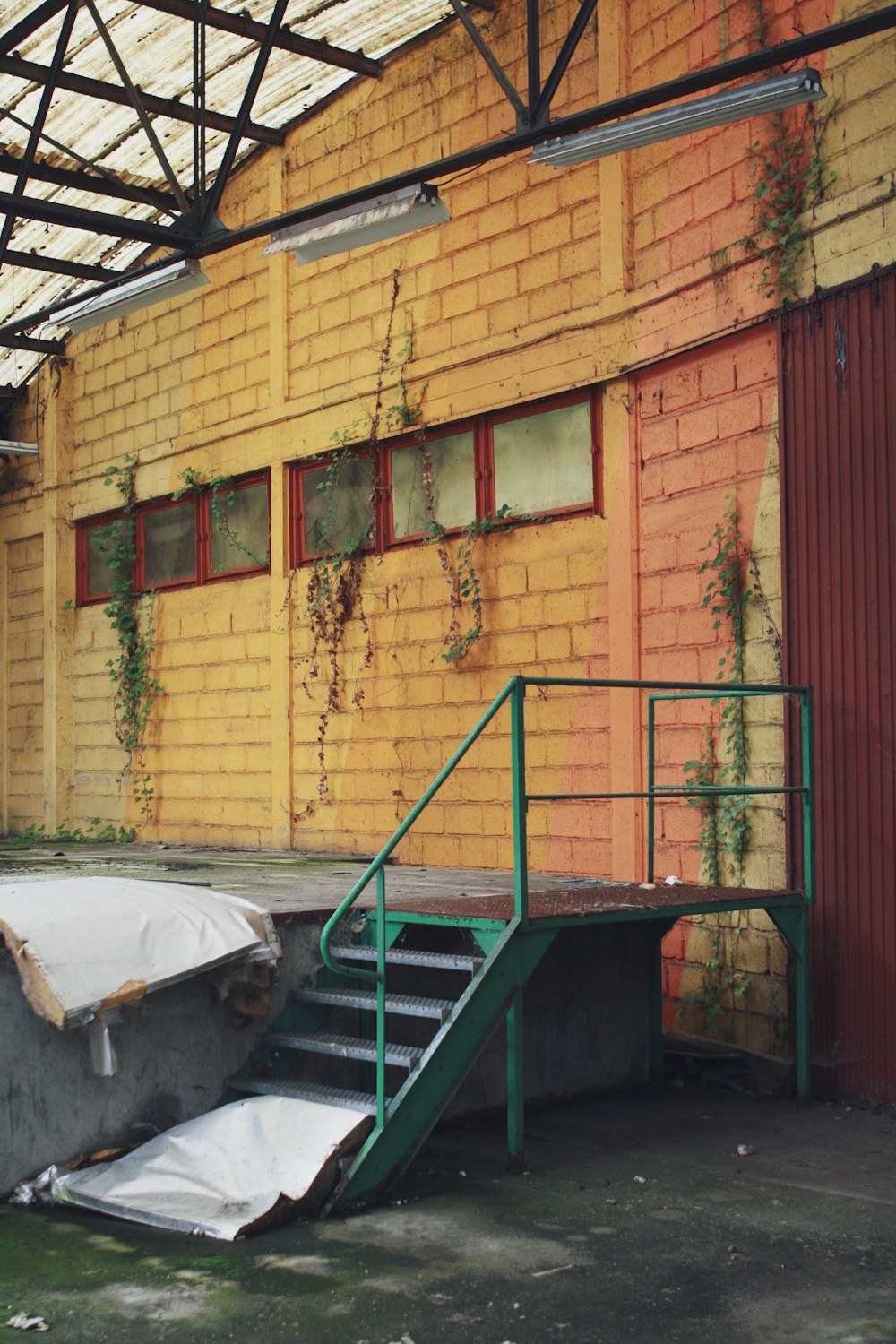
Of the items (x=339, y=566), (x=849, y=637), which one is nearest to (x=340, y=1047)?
(x=849, y=637)

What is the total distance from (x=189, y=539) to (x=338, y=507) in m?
Result: 1.98

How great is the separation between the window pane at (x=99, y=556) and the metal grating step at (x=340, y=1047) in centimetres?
679

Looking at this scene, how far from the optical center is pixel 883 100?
5918 millimetres

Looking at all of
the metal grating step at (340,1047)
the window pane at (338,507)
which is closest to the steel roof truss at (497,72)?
the window pane at (338,507)

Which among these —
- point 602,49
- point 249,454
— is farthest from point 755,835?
point 249,454

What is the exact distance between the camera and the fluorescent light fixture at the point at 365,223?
6.58 meters

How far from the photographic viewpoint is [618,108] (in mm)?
5832

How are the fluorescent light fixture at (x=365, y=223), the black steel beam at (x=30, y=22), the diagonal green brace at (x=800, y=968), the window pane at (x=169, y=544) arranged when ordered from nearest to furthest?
1. the diagonal green brace at (x=800, y=968)
2. the fluorescent light fixture at (x=365, y=223)
3. the black steel beam at (x=30, y=22)
4. the window pane at (x=169, y=544)

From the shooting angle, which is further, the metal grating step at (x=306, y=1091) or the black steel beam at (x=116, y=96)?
the black steel beam at (x=116, y=96)

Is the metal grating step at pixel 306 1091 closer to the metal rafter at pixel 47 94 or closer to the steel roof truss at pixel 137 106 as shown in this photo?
the steel roof truss at pixel 137 106

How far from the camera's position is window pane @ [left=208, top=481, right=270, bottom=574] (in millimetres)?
10148

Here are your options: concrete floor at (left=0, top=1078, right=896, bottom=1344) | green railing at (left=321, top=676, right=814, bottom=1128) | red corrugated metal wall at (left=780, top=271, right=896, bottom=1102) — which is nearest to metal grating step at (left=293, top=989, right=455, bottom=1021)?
green railing at (left=321, top=676, right=814, bottom=1128)

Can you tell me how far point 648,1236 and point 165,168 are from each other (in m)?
5.44

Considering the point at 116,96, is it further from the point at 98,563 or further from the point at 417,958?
the point at 417,958
